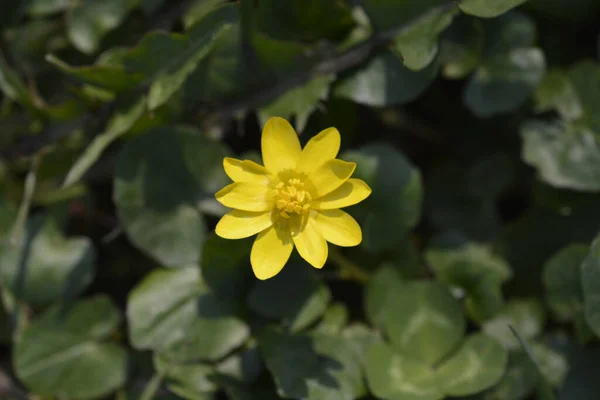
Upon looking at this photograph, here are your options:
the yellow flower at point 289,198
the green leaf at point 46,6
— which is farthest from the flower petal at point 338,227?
the green leaf at point 46,6

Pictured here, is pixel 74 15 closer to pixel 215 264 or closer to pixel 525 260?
pixel 215 264

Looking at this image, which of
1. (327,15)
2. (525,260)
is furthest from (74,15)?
(525,260)

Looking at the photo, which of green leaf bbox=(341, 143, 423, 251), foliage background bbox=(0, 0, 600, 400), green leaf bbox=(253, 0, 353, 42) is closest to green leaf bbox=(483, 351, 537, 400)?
foliage background bbox=(0, 0, 600, 400)

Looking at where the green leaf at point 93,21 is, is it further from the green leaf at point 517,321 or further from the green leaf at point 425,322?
the green leaf at point 517,321

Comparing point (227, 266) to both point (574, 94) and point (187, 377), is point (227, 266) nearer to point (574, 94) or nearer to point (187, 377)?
point (187, 377)

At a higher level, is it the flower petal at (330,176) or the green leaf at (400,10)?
the green leaf at (400,10)

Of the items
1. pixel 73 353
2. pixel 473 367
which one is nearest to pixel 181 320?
pixel 73 353
